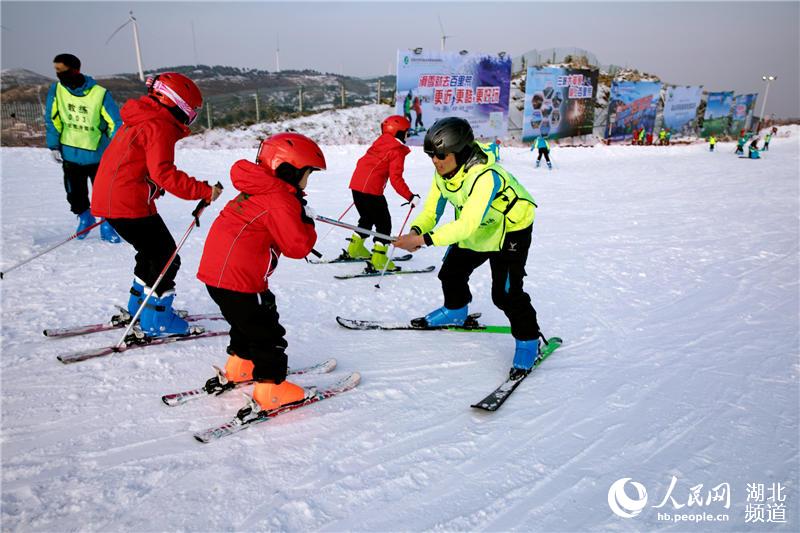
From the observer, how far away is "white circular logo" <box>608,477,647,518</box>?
2.48 m

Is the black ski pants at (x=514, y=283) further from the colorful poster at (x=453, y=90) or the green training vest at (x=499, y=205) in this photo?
the colorful poster at (x=453, y=90)

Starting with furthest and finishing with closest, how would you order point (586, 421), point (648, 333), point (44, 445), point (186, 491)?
point (648, 333), point (586, 421), point (44, 445), point (186, 491)

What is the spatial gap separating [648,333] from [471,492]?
3230mm

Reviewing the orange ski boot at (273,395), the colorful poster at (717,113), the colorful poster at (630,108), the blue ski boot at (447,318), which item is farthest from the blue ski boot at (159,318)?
the colorful poster at (717,113)

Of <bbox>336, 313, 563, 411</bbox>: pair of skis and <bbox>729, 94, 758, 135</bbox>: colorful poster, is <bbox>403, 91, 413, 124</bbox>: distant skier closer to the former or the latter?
<bbox>336, 313, 563, 411</bbox>: pair of skis

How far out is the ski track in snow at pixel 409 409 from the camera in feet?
7.88

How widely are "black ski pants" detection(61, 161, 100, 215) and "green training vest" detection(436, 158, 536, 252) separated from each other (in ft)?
17.1

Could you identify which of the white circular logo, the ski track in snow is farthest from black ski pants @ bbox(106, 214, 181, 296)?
the white circular logo

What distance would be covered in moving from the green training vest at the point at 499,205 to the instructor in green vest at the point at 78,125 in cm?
488

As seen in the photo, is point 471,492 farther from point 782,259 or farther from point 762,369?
point 782,259

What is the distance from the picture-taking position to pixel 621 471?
2777 mm

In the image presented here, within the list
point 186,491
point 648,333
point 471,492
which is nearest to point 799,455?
point 648,333

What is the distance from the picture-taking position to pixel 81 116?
19.4 ft

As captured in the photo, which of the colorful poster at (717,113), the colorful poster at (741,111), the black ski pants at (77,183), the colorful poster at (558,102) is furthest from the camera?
the colorful poster at (741,111)
